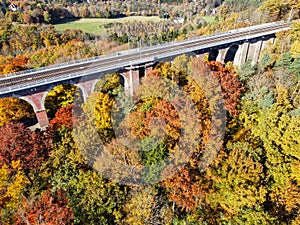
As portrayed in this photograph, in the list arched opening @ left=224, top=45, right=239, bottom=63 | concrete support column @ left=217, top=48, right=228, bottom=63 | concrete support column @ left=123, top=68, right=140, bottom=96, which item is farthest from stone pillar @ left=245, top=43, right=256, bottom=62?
concrete support column @ left=123, top=68, right=140, bottom=96

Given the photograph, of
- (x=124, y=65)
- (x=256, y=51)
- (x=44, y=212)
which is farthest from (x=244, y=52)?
(x=44, y=212)

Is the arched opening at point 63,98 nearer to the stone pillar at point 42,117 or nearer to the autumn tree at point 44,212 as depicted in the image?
the stone pillar at point 42,117

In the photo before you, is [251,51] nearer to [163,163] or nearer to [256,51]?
[256,51]

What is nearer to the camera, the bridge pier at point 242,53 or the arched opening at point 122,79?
the arched opening at point 122,79

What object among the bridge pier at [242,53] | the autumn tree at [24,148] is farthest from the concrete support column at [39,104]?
the bridge pier at [242,53]

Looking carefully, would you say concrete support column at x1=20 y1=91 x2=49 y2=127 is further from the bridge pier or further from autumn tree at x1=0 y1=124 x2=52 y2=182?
the bridge pier

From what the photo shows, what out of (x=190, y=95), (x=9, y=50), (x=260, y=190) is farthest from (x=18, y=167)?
(x=9, y=50)
